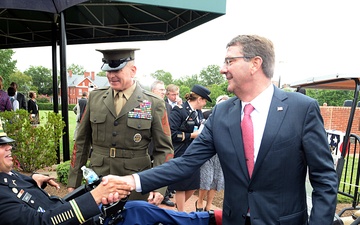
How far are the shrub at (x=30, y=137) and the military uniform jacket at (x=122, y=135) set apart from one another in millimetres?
3730

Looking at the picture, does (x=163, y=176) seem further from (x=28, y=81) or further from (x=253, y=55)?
(x=28, y=81)

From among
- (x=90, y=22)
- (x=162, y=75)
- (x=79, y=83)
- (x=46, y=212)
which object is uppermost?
(x=162, y=75)

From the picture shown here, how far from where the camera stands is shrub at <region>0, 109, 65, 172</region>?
6.14m

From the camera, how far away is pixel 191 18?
886 cm

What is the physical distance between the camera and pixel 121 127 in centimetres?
278

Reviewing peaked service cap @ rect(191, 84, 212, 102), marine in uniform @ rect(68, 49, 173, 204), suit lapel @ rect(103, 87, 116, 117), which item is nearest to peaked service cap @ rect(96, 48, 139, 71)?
marine in uniform @ rect(68, 49, 173, 204)

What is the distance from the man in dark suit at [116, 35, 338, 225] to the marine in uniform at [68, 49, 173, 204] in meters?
0.91

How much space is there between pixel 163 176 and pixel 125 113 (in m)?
0.83

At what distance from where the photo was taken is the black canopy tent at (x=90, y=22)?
688cm

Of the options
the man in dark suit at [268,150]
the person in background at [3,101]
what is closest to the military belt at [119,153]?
the man in dark suit at [268,150]

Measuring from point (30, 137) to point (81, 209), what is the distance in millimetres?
4819

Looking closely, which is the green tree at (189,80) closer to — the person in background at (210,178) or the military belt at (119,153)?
the person in background at (210,178)

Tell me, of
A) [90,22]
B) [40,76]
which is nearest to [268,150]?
[90,22]

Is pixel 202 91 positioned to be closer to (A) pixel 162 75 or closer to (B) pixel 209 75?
(B) pixel 209 75
